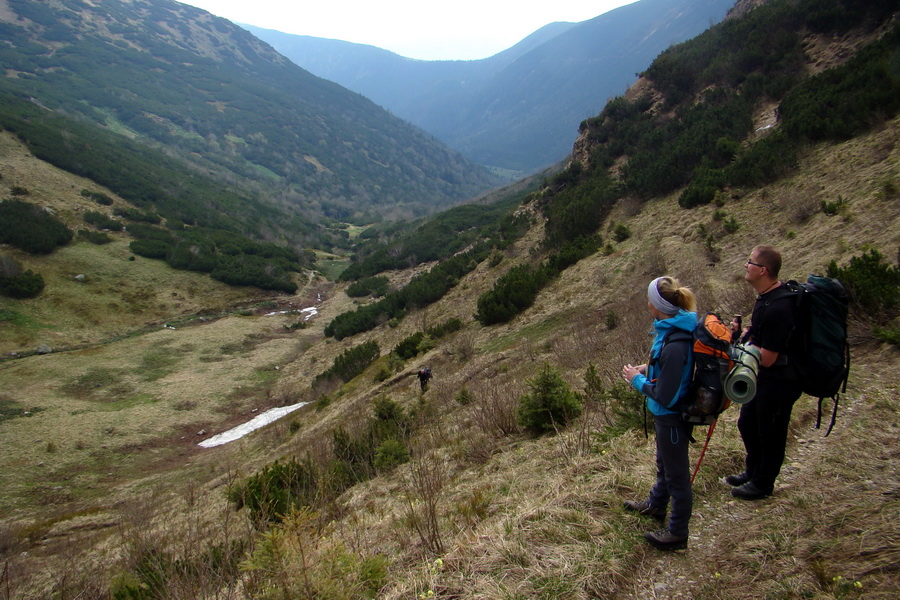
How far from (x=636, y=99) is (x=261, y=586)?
26.0 metres

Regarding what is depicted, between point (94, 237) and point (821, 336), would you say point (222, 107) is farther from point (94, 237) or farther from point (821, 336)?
point (821, 336)

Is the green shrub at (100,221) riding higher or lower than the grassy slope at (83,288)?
higher

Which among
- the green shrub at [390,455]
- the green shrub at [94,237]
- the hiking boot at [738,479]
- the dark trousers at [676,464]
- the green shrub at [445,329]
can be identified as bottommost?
the green shrub at [94,237]

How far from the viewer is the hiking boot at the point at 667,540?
8.16 ft

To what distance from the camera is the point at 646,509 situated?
2.84m

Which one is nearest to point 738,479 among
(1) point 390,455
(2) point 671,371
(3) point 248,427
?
(2) point 671,371

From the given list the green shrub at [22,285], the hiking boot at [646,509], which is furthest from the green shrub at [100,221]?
the hiking boot at [646,509]

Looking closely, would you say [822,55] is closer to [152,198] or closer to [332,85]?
[152,198]

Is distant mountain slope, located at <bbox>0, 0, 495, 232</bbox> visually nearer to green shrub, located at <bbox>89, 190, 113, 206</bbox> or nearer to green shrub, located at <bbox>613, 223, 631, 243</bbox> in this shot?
green shrub, located at <bbox>89, 190, 113, 206</bbox>

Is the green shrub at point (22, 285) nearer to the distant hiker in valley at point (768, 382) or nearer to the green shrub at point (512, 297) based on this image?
the green shrub at point (512, 297)

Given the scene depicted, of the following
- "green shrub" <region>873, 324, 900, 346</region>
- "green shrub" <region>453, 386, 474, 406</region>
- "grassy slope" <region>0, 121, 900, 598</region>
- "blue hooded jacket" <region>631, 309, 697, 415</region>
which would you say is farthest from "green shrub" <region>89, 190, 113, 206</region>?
"green shrub" <region>873, 324, 900, 346</region>

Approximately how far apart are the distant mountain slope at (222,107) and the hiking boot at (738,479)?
83.2 meters

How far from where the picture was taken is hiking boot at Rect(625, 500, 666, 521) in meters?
2.80

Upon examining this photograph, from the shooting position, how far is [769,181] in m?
11.8
